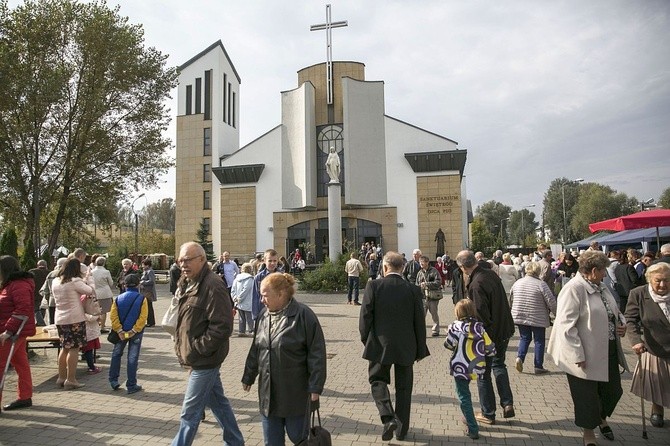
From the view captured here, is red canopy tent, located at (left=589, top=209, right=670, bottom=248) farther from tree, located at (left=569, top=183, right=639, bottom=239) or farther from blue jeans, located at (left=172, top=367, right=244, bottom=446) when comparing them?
tree, located at (left=569, top=183, right=639, bottom=239)

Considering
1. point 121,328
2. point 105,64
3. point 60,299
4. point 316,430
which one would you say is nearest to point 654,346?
point 316,430

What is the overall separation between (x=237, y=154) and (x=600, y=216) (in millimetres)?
52593

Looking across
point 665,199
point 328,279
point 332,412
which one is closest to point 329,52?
point 328,279

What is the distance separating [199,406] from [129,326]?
9.79ft

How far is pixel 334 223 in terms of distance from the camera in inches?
997

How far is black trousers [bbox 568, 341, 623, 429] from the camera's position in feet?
13.7

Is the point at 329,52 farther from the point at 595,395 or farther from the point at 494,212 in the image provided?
the point at 494,212

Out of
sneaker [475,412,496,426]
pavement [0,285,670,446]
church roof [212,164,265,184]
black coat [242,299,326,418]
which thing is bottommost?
pavement [0,285,670,446]

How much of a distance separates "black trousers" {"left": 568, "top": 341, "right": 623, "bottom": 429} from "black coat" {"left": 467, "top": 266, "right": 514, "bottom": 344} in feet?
2.95

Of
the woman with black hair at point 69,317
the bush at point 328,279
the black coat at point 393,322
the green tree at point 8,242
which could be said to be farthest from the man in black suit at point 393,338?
the green tree at point 8,242

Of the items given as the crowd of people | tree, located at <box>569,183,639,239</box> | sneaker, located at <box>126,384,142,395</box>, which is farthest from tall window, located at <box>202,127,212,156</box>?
tree, located at <box>569,183,639,239</box>

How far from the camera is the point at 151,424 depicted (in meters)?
5.03

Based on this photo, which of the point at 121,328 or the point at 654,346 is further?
the point at 121,328

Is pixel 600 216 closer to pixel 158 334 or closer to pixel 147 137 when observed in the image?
pixel 147 137
